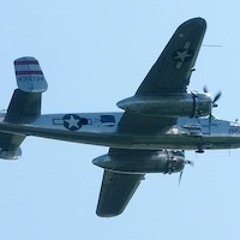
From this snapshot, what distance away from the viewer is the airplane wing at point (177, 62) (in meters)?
49.5

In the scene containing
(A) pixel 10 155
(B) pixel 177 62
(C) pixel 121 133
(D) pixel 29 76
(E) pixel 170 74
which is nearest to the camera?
(D) pixel 29 76

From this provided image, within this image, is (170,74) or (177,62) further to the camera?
(170,74)

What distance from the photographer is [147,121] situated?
2087 inches

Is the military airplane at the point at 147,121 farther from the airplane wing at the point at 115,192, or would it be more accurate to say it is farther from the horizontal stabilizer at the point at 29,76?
the airplane wing at the point at 115,192

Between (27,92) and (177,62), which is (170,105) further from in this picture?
(27,92)

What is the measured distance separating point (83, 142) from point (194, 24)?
8459 mm

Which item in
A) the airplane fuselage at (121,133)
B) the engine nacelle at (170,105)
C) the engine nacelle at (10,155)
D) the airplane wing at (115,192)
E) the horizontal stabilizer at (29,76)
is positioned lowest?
the airplane wing at (115,192)

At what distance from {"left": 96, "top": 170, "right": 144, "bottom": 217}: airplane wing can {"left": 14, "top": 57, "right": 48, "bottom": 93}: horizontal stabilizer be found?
11725mm

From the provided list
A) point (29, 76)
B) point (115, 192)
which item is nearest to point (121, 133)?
point (29, 76)

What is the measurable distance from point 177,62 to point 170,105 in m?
2.16

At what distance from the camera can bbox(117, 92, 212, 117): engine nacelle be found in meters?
50.7

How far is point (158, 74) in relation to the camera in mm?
50656

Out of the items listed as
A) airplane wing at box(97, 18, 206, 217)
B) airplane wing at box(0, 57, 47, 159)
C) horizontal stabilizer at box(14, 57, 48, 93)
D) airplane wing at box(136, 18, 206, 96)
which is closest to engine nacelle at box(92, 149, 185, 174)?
airplane wing at box(97, 18, 206, 217)

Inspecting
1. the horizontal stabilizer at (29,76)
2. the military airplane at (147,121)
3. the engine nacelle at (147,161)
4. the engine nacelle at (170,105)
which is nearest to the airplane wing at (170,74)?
the military airplane at (147,121)
